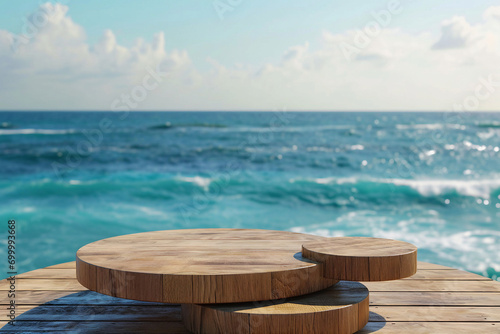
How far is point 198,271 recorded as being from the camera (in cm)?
171

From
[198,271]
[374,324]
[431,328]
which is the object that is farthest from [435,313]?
[198,271]

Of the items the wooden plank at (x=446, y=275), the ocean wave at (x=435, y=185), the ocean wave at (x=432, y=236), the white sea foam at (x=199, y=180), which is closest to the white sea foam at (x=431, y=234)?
the ocean wave at (x=432, y=236)

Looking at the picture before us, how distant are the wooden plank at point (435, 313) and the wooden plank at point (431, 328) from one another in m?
0.05

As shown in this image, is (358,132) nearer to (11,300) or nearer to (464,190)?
(464,190)

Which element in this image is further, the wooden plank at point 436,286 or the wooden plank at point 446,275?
the wooden plank at point 446,275

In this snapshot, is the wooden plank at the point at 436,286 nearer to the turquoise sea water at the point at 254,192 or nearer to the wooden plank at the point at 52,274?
the wooden plank at the point at 52,274

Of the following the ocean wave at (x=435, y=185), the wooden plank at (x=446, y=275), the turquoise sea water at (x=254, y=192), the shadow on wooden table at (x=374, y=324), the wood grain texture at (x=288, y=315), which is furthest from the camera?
the ocean wave at (x=435, y=185)

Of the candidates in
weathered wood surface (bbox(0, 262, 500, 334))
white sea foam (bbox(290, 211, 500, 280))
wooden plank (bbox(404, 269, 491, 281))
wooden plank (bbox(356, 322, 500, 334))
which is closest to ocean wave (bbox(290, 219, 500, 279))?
Result: white sea foam (bbox(290, 211, 500, 280))

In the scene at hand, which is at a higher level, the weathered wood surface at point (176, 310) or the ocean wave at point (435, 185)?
the weathered wood surface at point (176, 310)

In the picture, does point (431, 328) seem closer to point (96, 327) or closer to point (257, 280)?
point (257, 280)

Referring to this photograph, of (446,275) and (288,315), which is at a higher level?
(288,315)

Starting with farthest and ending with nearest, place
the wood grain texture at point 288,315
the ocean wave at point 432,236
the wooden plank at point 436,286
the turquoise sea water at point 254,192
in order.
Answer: the turquoise sea water at point 254,192, the ocean wave at point 432,236, the wooden plank at point 436,286, the wood grain texture at point 288,315

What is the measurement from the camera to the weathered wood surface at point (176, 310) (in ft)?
6.53

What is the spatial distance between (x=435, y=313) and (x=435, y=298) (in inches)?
9.6
